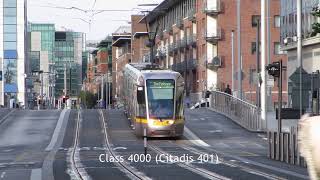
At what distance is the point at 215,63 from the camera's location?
83.6 metres

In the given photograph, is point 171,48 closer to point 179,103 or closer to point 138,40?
point 138,40

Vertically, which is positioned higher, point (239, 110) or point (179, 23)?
point (179, 23)

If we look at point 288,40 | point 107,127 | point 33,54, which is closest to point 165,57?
point 33,54

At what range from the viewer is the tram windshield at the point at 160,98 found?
35.2 m

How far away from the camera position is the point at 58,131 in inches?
1619

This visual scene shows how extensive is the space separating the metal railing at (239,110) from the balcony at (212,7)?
32.3m

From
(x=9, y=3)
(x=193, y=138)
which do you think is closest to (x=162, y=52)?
(x=9, y=3)

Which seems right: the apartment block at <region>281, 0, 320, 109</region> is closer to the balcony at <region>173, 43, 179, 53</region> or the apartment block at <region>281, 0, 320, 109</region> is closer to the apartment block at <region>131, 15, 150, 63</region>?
the balcony at <region>173, 43, 179, 53</region>

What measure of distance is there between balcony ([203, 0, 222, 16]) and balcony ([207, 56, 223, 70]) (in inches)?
204

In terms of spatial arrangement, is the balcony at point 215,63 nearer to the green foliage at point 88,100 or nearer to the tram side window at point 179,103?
the tram side window at point 179,103

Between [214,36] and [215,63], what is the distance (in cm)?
318

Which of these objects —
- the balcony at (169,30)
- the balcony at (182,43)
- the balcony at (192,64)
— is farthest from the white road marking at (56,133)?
the balcony at (169,30)

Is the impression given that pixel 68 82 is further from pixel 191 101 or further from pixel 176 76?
pixel 176 76

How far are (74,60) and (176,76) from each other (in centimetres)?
14676
